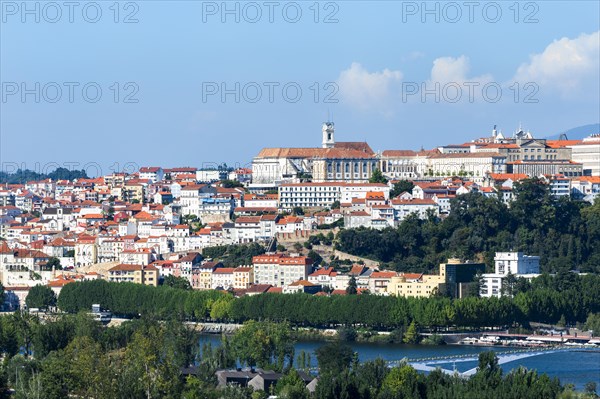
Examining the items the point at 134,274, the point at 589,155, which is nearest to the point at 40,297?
the point at 134,274

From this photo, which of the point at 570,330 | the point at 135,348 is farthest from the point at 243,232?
the point at 135,348

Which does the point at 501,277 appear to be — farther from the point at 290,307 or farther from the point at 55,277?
the point at 55,277

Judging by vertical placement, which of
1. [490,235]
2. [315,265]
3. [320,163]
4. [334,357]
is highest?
[320,163]

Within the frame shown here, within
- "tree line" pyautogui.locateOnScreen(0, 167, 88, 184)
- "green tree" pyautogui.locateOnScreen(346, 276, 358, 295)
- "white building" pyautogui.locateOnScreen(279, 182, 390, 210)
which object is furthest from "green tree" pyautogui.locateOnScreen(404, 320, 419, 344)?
"tree line" pyautogui.locateOnScreen(0, 167, 88, 184)

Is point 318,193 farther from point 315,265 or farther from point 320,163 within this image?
point 315,265

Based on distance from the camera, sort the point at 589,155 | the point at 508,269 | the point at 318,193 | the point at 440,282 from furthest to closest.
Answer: the point at 589,155 → the point at 318,193 → the point at 508,269 → the point at 440,282

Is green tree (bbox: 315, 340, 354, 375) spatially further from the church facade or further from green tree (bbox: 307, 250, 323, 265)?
the church facade
